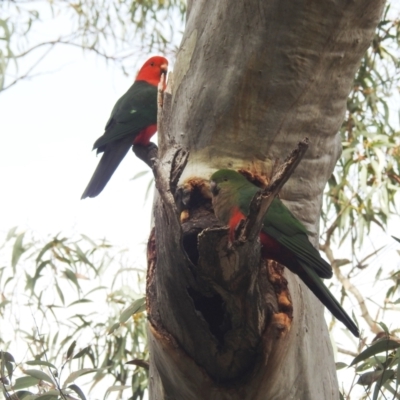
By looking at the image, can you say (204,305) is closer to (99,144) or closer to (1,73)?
(99,144)

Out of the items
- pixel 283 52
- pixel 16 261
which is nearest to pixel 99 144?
pixel 16 261

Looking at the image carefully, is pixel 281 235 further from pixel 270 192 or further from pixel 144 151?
pixel 144 151

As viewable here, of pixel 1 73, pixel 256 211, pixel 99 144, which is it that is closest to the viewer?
pixel 256 211

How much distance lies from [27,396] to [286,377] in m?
1.03


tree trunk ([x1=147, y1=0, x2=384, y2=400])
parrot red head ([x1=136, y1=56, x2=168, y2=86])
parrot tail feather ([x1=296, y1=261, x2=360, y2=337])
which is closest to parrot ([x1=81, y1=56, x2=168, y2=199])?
parrot red head ([x1=136, y1=56, x2=168, y2=86])

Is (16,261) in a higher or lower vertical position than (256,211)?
higher

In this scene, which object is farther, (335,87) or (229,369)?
(335,87)

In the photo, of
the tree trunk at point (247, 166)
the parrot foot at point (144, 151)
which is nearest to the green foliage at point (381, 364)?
the tree trunk at point (247, 166)

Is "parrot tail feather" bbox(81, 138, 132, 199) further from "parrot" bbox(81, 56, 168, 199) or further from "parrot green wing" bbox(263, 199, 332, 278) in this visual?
"parrot green wing" bbox(263, 199, 332, 278)

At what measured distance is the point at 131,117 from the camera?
11.5 feet

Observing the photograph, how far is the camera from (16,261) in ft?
12.8

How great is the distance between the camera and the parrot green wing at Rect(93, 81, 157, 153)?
11.4 feet

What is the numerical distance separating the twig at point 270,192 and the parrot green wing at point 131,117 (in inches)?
77.2

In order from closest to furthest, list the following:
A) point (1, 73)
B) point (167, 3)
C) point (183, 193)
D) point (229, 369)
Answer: point (229, 369) < point (183, 193) < point (1, 73) < point (167, 3)
